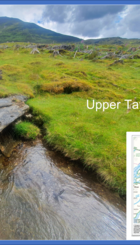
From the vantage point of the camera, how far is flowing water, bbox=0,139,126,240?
6.07 meters

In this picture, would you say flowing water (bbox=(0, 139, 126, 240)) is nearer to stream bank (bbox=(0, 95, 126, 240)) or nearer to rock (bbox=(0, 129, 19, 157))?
stream bank (bbox=(0, 95, 126, 240))

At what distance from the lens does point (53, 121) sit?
44.4 ft

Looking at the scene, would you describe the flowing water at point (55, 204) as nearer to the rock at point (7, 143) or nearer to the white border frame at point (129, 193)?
the rock at point (7, 143)

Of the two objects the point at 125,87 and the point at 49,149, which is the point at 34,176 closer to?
the point at 49,149

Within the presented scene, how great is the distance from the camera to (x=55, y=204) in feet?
23.4

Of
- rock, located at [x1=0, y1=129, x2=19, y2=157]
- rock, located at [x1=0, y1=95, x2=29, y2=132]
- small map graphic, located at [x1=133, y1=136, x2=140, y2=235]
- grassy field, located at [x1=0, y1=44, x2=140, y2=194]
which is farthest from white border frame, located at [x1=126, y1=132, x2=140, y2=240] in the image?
rock, located at [x1=0, y1=95, x2=29, y2=132]

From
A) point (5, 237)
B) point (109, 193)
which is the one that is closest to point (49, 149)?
point (109, 193)

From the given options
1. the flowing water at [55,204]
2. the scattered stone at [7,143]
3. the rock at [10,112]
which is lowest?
the flowing water at [55,204]

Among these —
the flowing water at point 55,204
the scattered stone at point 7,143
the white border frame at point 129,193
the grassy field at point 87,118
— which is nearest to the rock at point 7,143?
the scattered stone at point 7,143

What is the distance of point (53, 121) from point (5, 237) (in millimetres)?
9259

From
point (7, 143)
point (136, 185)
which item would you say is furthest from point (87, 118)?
point (136, 185)

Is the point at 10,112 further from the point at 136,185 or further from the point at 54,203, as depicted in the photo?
the point at 136,185

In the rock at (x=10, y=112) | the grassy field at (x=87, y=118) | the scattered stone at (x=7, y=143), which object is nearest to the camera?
the grassy field at (x=87, y=118)

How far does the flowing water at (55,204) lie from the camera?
607 centimetres
